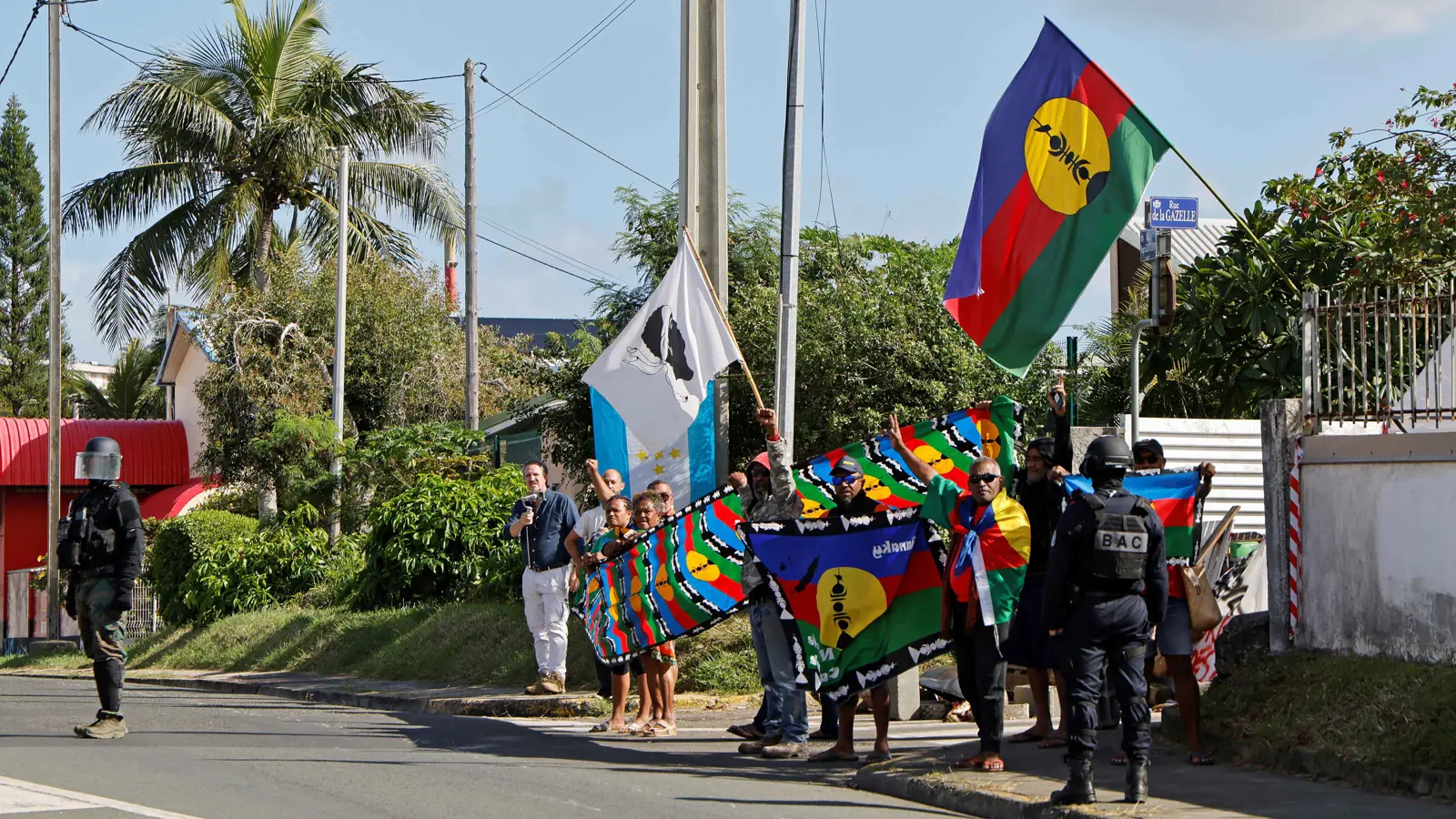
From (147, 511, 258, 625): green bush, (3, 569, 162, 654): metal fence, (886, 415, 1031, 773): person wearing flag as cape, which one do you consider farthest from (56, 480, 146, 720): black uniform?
(3, 569, 162, 654): metal fence

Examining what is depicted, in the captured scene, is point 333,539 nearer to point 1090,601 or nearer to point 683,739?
point 683,739

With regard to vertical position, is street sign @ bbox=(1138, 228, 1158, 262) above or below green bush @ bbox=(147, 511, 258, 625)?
above

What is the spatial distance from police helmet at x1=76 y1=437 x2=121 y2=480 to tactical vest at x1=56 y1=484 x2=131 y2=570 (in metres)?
0.18

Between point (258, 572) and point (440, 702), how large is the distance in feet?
31.5

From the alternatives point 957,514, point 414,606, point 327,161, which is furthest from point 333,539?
point 957,514

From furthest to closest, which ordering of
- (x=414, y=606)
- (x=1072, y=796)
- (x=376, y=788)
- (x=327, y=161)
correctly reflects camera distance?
(x=327, y=161) → (x=414, y=606) → (x=376, y=788) → (x=1072, y=796)

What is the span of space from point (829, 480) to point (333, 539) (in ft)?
47.9

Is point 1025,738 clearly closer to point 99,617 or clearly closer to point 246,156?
point 99,617

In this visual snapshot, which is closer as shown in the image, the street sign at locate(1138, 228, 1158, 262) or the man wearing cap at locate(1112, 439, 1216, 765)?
the man wearing cap at locate(1112, 439, 1216, 765)

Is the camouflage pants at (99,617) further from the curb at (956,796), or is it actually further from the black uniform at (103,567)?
the curb at (956,796)

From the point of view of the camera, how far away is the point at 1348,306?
9.50 m

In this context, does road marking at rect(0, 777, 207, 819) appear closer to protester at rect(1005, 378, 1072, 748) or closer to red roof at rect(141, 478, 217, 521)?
protester at rect(1005, 378, 1072, 748)

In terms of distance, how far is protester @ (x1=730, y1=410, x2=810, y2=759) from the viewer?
9.83 meters

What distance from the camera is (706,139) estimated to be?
542 inches
